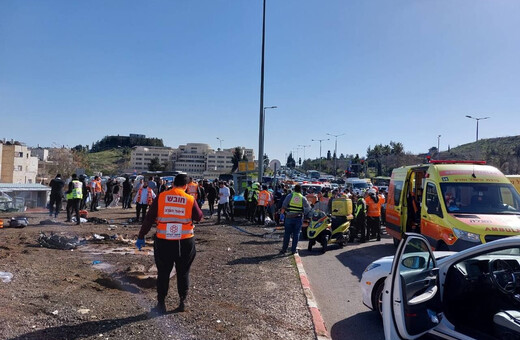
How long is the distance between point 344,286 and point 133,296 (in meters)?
3.92

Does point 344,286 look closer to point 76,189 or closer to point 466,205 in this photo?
point 466,205

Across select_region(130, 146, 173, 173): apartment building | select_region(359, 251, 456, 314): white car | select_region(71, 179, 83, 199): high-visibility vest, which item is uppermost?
select_region(130, 146, 173, 173): apartment building

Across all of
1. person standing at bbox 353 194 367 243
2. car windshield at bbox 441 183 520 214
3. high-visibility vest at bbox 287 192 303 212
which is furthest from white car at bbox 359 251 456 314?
person standing at bbox 353 194 367 243

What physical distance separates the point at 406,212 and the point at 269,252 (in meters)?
3.99

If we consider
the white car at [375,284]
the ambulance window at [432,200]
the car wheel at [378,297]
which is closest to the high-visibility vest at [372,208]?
the ambulance window at [432,200]

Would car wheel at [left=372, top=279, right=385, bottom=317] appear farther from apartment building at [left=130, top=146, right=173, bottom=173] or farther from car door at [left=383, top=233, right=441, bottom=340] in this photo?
apartment building at [left=130, top=146, right=173, bottom=173]

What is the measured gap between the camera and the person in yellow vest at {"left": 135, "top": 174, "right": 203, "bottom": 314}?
5.39 metres

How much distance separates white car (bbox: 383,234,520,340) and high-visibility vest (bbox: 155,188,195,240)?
2.67 metres

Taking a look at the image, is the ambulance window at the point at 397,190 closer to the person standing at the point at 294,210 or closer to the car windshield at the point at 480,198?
the car windshield at the point at 480,198

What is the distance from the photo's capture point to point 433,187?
31.4ft

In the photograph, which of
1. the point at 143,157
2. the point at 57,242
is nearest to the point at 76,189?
the point at 57,242

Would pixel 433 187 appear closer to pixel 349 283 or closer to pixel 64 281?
pixel 349 283

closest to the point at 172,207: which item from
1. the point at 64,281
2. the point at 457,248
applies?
the point at 64,281

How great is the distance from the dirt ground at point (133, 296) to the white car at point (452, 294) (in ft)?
5.93
